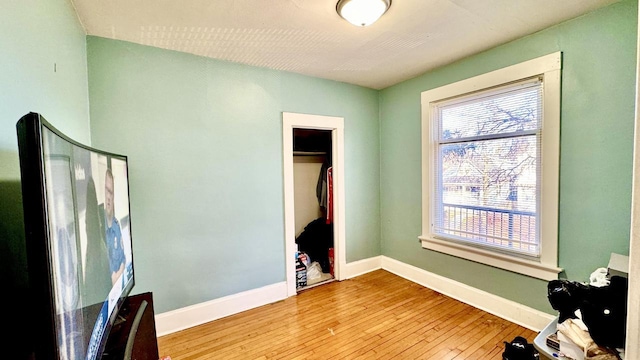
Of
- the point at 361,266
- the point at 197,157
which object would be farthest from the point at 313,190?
the point at 197,157

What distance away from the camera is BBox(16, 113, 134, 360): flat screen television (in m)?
0.52

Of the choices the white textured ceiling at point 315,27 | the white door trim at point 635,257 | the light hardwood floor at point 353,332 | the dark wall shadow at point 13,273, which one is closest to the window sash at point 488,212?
the white textured ceiling at point 315,27

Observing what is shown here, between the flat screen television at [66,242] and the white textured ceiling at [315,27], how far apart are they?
1.15m

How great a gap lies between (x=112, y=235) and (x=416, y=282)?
2.98m

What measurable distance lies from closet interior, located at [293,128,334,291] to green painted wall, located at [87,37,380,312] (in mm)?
874

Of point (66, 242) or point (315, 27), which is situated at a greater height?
point (315, 27)

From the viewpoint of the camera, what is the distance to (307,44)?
2.17 meters

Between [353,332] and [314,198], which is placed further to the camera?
[314,198]

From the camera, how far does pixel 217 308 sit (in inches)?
94.8

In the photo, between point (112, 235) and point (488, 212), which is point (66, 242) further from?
point (488, 212)

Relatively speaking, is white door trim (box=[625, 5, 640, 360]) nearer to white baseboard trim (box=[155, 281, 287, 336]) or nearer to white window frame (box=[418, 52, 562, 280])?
white window frame (box=[418, 52, 562, 280])

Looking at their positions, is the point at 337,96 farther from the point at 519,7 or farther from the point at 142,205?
the point at 142,205

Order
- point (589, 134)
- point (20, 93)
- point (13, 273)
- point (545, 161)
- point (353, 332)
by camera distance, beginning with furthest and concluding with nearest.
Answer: point (353, 332)
point (545, 161)
point (589, 134)
point (20, 93)
point (13, 273)

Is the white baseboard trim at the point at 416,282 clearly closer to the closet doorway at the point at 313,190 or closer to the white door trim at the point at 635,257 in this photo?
the closet doorway at the point at 313,190
